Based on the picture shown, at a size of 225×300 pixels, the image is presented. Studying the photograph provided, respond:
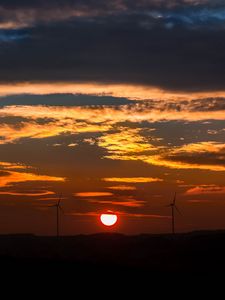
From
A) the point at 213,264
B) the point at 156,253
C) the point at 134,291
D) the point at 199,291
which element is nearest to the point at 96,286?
the point at 134,291

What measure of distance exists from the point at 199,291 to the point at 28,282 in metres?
22.5

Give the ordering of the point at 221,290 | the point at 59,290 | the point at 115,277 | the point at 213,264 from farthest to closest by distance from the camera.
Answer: the point at 213,264 → the point at 115,277 → the point at 221,290 → the point at 59,290

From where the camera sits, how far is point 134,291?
80688mm

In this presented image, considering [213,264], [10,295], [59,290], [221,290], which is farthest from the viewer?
[213,264]

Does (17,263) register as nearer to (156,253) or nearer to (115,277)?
(115,277)

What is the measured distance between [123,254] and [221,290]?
117 metres

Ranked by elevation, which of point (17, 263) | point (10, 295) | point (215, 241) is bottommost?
point (10, 295)

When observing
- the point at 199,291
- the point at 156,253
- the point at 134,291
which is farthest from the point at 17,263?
the point at 156,253

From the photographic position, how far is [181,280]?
304 feet

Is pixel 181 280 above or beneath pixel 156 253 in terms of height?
beneath

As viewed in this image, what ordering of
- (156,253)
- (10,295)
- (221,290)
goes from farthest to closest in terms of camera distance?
(156,253) < (221,290) < (10,295)

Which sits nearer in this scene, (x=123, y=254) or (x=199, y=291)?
(x=199, y=291)

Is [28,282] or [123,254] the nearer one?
[28,282]

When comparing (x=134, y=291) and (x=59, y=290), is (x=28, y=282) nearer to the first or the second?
(x=59, y=290)
